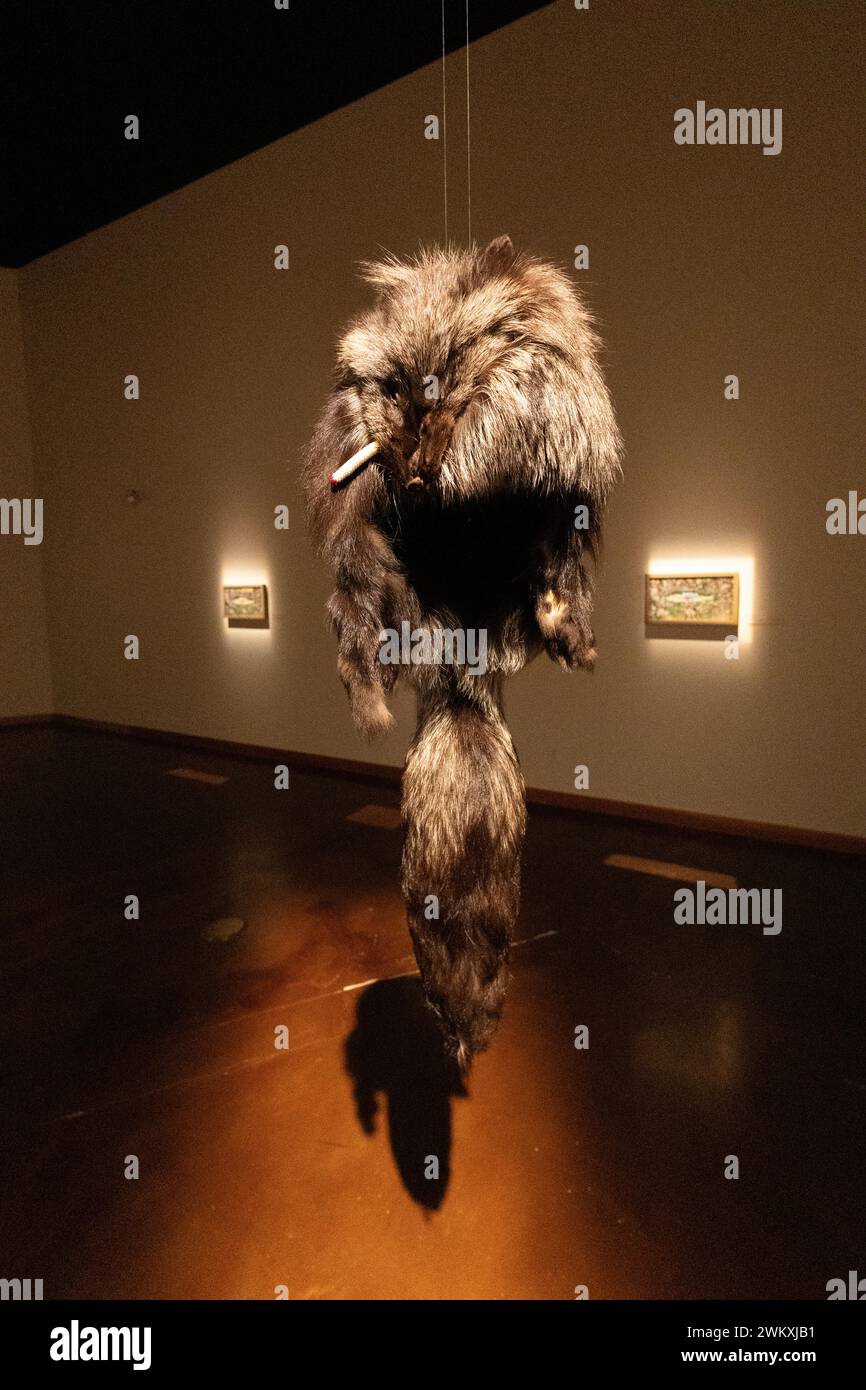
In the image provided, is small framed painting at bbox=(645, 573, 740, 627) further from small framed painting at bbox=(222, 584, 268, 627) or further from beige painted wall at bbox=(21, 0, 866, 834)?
small framed painting at bbox=(222, 584, 268, 627)

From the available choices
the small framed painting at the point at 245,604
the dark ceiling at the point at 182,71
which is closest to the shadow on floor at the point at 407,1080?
the small framed painting at the point at 245,604

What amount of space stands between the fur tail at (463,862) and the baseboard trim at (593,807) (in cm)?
369

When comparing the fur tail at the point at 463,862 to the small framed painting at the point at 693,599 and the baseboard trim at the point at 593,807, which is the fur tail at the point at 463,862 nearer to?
the small framed painting at the point at 693,599

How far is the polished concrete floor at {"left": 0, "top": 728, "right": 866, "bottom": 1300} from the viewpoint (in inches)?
78.8

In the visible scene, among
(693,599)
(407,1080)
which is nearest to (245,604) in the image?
(693,599)

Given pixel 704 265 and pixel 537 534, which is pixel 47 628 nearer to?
pixel 704 265

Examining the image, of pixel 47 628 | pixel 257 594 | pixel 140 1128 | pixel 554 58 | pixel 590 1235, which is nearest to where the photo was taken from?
pixel 590 1235

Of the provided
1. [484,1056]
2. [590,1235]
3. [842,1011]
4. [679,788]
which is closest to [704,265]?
[679,788]

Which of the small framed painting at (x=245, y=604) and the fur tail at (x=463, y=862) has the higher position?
the small framed painting at (x=245, y=604)

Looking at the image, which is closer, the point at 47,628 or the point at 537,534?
the point at 537,534

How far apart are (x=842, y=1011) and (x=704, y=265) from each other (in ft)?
14.2

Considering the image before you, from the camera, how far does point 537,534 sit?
1599mm

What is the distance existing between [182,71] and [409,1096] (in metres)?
6.68

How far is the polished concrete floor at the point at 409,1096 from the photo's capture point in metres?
2.00
